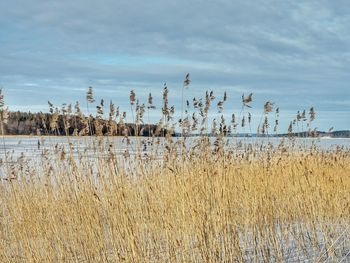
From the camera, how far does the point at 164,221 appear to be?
3.52 m

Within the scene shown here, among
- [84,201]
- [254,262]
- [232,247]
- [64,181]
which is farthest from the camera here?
[64,181]

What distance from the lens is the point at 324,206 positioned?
5.12 metres

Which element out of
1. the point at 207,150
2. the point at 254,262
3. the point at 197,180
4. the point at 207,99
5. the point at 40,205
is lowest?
the point at 254,262

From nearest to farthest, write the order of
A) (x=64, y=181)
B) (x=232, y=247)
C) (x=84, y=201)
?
(x=232, y=247) → (x=84, y=201) → (x=64, y=181)

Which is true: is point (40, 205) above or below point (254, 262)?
above

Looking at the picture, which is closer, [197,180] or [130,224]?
[130,224]

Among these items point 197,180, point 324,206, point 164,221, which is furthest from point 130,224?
point 324,206

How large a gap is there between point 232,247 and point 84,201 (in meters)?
1.70

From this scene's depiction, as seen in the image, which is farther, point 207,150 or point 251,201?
point 251,201

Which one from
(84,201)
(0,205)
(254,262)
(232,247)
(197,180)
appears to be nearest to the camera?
(232,247)

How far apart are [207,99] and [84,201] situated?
5.53 ft

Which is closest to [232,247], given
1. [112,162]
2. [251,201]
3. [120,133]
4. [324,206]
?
[251,201]

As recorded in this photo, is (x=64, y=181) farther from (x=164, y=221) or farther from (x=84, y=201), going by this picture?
(x=164, y=221)

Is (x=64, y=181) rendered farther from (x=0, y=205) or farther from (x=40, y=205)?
(x=0, y=205)
